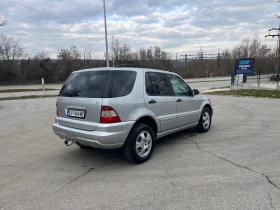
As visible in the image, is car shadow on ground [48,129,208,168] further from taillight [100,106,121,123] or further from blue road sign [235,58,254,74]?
blue road sign [235,58,254,74]

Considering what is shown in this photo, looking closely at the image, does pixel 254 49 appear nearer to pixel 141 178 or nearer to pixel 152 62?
pixel 152 62

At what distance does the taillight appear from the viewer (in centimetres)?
399

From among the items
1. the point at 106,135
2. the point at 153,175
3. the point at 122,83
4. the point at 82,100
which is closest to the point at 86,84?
the point at 82,100

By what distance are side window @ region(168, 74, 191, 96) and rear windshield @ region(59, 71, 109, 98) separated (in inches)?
73.8

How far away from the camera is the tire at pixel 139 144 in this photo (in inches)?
169

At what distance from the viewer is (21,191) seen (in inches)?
138

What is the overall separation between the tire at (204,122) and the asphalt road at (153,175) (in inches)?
11.1

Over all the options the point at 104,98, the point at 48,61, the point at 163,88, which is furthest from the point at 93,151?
the point at 48,61

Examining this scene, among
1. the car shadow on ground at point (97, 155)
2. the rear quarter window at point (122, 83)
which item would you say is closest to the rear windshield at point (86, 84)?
the rear quarter window at point (122, 83)

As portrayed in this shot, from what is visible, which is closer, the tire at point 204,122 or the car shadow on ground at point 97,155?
the car shadow on ground at point 97,155

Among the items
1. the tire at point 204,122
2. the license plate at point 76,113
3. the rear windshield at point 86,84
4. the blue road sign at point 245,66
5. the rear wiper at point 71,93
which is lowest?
the tire at point 204,122

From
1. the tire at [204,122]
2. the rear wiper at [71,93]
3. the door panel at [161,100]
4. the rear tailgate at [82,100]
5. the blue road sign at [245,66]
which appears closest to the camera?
the rear tailgate at [82,100]

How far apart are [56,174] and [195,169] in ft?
7.90

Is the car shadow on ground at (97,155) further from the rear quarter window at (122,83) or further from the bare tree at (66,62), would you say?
the bare tree at (66,62)
